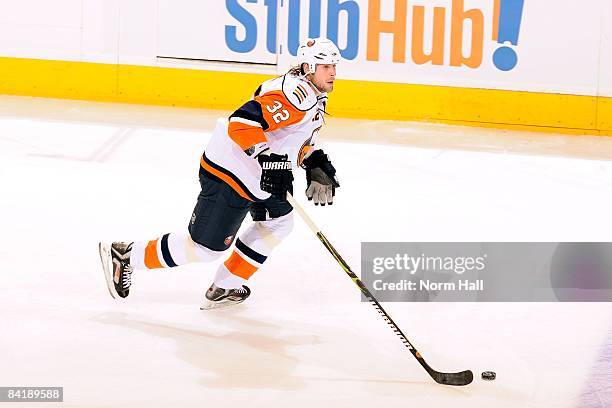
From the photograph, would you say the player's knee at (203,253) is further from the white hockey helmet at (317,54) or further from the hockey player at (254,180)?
the white hockey helmet at (317,54)

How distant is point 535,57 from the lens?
26.9 ft

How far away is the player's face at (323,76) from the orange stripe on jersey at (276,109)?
12 cm

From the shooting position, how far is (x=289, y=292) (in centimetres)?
474

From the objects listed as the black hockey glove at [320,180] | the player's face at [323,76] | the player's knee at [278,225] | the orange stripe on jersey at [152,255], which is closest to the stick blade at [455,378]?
the black hockey glove at [320,180]

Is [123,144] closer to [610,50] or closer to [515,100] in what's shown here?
[515,100]

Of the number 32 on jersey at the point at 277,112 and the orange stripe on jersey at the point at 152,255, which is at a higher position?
the number 32 on jersey at the point at 277,112

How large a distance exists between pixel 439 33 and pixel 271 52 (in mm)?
1138

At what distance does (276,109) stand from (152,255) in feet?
2.37

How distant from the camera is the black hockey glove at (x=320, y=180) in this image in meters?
4.25

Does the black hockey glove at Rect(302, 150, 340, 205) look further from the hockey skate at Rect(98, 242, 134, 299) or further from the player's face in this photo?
the hockey skate at Rect(98, 242, 134, 299)

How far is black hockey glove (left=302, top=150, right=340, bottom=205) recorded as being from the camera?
4.25 meters

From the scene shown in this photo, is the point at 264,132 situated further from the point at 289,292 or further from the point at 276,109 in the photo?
the point at 289,292

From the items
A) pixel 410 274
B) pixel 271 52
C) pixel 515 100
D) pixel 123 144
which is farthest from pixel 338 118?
pixel 410 274

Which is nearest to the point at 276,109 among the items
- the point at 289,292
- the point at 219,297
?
the point at 219,297
